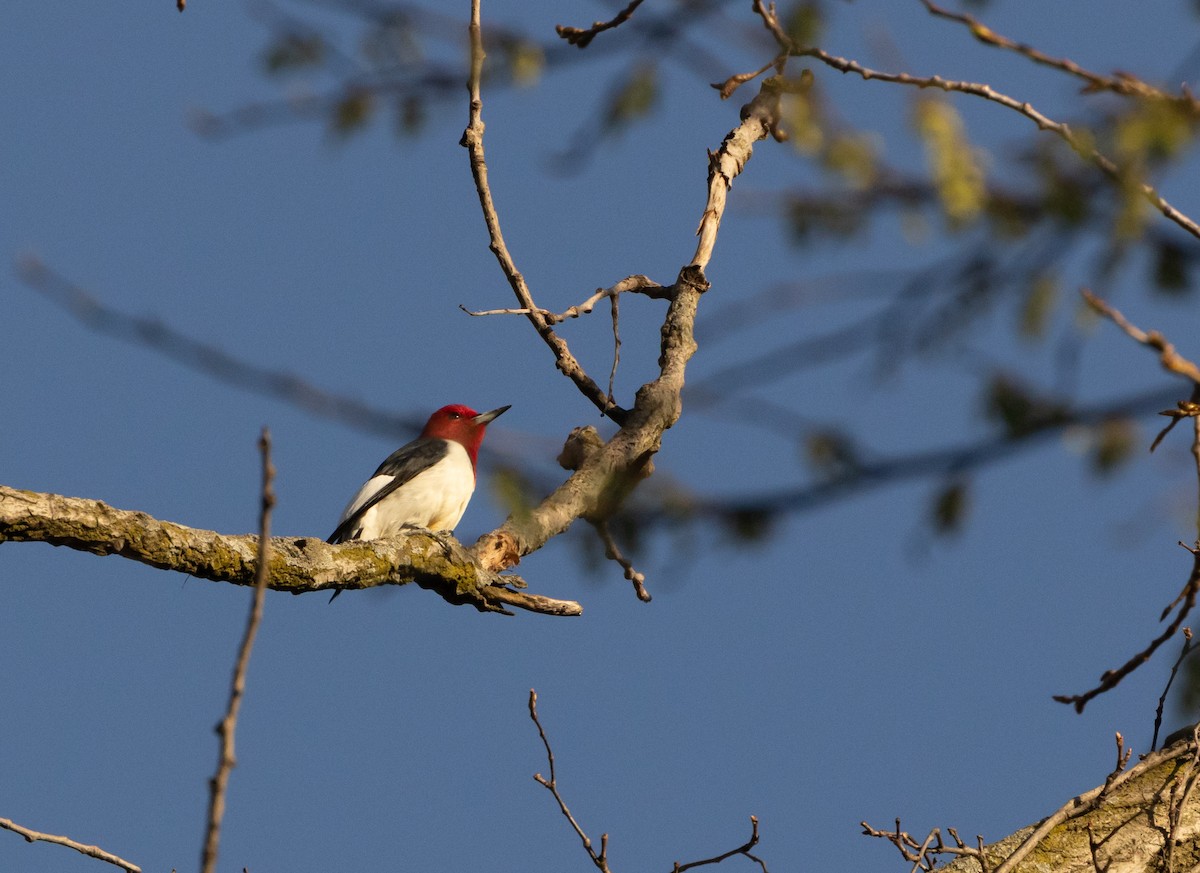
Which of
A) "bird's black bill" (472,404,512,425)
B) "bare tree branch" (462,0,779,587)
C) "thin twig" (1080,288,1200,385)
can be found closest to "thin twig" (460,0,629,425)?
"bare tree branch" (462,0,779,587)

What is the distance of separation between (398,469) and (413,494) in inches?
12.1

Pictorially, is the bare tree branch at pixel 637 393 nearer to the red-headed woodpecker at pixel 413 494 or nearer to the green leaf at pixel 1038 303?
the green leaf at pixel 1038 303

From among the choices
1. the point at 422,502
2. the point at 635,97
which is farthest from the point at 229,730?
the point at 422,502

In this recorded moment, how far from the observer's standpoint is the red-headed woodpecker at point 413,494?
834 centimetres

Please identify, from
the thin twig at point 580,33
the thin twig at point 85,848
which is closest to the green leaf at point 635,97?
the thin twig at point 580,33

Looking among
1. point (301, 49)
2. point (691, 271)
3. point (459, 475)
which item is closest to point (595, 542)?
point (301, 49)

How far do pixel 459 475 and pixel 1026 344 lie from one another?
6564mm

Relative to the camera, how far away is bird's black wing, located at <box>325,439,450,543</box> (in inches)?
328

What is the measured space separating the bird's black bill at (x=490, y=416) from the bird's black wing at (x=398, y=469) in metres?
0.75

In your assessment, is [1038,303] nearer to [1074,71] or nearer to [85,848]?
[1074,71]

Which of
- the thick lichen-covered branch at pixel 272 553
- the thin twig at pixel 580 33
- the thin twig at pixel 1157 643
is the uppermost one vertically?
the thin twig at pixel 580 33

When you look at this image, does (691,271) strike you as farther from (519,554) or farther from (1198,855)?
(1198,855)

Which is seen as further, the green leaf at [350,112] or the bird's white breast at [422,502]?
the bird's white breast at [422,502]

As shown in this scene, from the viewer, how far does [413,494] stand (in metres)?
8.38
